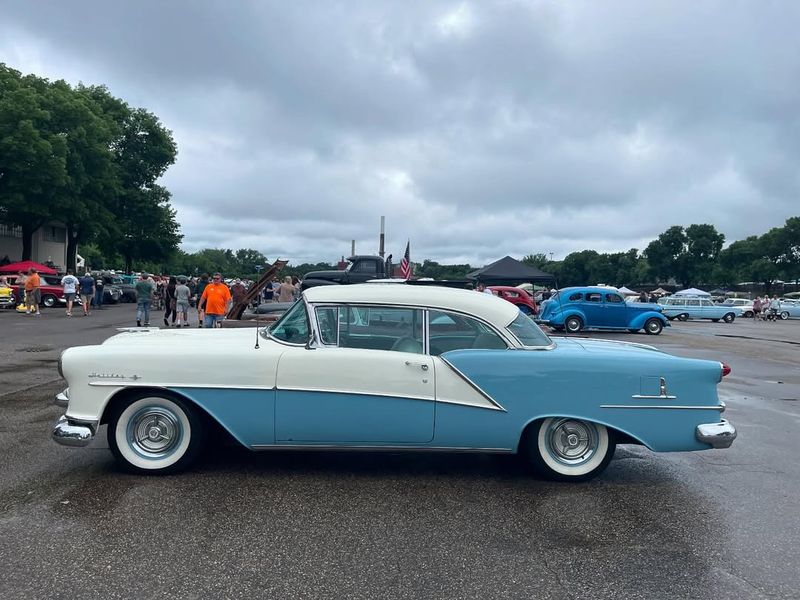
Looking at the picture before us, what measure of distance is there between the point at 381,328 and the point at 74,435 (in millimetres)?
2338

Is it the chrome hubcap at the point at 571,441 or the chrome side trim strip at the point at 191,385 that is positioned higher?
the chrome side trim strip at the point at 191,385

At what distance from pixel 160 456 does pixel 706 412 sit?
4.06 m

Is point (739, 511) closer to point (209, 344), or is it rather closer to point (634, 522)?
point (634, 522)

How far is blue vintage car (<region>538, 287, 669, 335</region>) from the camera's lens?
71.2ft

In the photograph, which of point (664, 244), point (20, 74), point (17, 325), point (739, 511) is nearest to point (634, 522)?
point (739, 511)

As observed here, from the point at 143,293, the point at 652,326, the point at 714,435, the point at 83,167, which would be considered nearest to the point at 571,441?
the point at 714,435

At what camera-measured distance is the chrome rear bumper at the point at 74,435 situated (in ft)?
14.5

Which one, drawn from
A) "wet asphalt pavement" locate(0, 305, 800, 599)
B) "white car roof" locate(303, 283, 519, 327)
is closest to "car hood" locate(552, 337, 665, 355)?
"white car roof" locate(303, 283, 519, 327)

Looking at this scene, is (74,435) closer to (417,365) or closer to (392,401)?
(392,401)

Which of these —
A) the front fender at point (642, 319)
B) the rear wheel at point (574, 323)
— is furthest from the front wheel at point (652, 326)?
the rear wheel at point (574, 323)

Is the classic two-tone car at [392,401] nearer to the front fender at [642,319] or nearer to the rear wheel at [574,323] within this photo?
the rear wheel at [574,323]

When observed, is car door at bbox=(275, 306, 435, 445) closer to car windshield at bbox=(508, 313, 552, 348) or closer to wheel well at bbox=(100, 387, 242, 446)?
wheel well at bbox=(100, 387, 242, 446)

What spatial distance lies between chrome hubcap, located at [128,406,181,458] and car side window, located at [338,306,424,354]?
1.38 meters

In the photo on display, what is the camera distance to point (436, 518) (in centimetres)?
396
